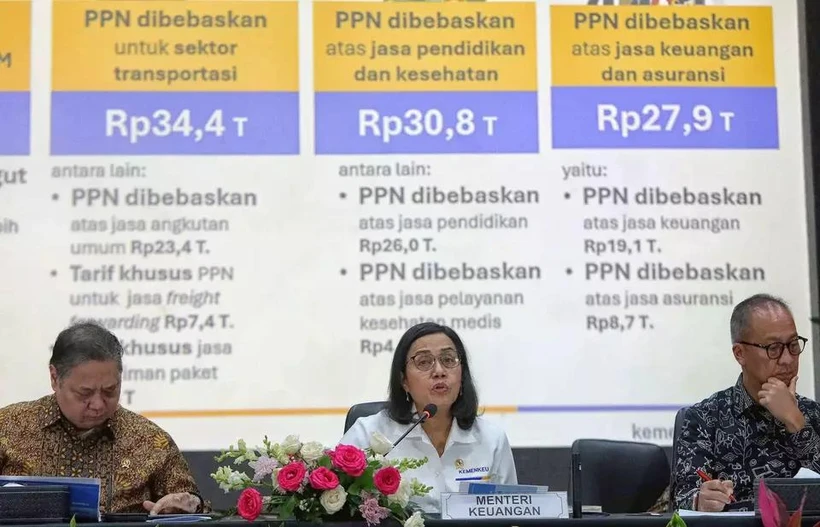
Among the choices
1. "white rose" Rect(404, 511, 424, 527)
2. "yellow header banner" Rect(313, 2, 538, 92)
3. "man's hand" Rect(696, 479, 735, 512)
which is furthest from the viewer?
"yellow header banner" Rect(313, 2, 538, 92)

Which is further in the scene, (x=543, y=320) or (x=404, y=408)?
(x=543, y=320)

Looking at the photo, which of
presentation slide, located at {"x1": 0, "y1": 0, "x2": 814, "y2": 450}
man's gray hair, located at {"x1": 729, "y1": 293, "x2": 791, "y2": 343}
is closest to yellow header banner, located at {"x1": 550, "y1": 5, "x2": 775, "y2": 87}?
presentation slide, located at {"x1": 0, "y1": 0, "x2": 814, "y2": 450}

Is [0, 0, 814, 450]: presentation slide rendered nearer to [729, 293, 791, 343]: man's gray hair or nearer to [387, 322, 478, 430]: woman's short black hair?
[387, 322, 478, 430]: woman's short black hair

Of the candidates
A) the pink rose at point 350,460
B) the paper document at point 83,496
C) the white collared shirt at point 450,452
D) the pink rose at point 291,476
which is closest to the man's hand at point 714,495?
the white collared shirt at point 450,452

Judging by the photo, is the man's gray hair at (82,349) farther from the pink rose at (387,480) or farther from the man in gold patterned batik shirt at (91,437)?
the pink rose at (387,480)

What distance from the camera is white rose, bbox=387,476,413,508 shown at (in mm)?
2076

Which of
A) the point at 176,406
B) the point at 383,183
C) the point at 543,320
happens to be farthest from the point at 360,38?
the point at 176,406

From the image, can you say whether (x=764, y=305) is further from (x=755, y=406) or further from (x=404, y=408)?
(x=404, y=408)

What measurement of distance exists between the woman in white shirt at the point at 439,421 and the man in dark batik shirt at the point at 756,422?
519mm

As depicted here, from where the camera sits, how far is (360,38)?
3742 millimetres

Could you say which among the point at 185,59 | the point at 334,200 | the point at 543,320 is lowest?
the point at 543,320

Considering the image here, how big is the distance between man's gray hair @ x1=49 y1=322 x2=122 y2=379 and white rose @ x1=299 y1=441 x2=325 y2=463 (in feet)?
2.52

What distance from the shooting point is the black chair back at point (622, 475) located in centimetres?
309

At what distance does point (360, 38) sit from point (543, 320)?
3.96 ft
